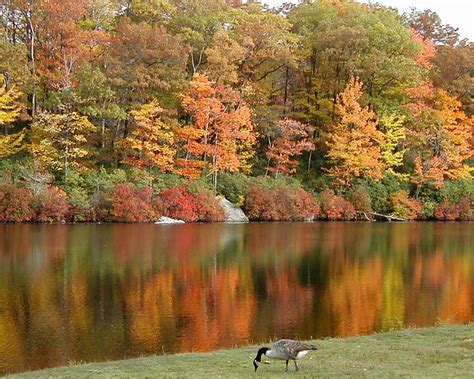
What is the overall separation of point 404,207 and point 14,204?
27949 millimetres

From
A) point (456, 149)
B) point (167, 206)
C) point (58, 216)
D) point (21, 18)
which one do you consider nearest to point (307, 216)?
point (167, 206)

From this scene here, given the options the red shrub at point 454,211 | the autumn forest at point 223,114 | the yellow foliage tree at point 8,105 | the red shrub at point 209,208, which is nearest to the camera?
the yellow foliage tree at point 8,105

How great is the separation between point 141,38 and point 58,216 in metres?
14.1

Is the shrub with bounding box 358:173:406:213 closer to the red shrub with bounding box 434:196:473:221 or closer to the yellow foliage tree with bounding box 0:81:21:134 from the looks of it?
the red shrub with bounding box 434:196:473:221

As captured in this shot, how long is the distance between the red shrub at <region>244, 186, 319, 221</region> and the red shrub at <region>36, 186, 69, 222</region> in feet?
42.0

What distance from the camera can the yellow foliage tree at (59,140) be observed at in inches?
1537

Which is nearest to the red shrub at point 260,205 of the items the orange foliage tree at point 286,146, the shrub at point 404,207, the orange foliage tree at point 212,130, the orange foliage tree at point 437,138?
the orange foliage tree at point 212,130

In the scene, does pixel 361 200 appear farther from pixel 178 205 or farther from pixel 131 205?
pixel 131 205

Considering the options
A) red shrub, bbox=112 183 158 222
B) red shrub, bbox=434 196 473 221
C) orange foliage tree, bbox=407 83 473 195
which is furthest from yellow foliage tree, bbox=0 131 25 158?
red shrub, bbox=434 196 473 221

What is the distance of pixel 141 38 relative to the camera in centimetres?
4184

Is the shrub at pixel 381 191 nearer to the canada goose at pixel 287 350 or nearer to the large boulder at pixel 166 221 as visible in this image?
the large boulder at pixel 166 221

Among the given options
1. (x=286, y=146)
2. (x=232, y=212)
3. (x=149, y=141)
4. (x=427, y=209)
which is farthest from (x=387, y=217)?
(x=149, y=141)

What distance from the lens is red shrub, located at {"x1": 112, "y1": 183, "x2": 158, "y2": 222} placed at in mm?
37031

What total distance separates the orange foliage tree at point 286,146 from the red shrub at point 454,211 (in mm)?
11033
